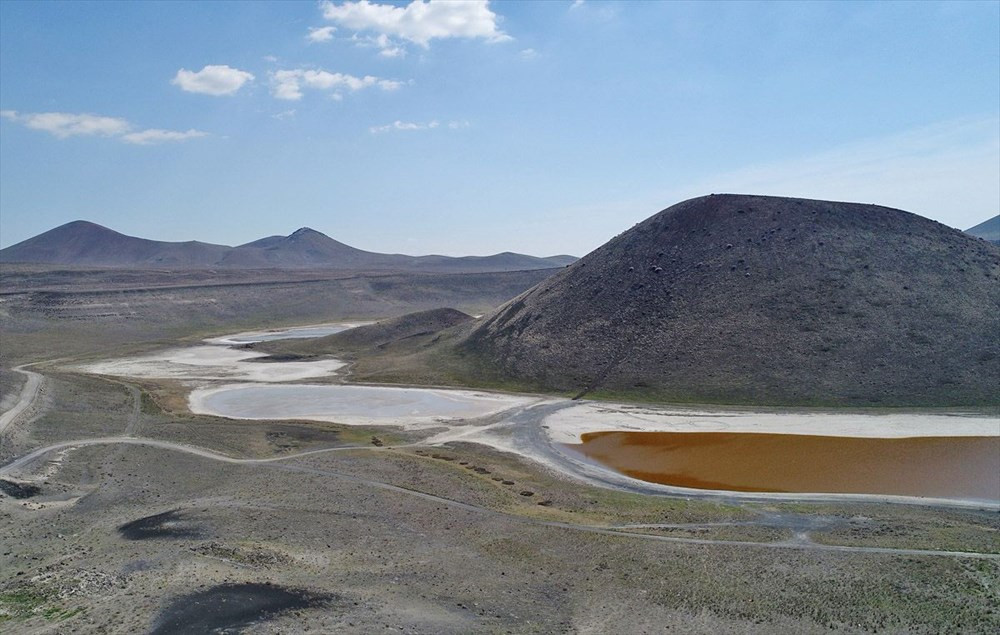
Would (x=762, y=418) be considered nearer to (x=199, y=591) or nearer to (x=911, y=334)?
(x=911, y=334)

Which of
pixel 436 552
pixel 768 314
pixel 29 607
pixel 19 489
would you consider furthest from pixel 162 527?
pixel 768 314

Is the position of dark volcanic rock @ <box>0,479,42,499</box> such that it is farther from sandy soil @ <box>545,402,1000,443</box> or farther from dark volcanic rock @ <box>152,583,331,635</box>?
sandy soil @ <box>545,402,1000,443</box>

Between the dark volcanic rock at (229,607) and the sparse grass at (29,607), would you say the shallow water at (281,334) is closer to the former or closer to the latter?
the sparse grass at (29,607)

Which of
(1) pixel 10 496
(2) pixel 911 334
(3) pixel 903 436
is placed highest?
(2) pixel 911 334

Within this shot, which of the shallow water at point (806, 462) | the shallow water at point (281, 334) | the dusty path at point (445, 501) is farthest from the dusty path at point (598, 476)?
the shallow water at point (281, 334)

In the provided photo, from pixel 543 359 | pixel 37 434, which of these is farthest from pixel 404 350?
pixel 37 434

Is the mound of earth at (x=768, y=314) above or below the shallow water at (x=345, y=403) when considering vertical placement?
above

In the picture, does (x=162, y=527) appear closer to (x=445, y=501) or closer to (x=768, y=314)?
(x=445, y=501)
